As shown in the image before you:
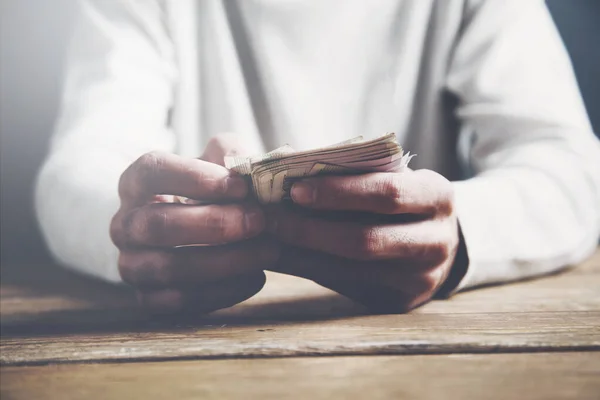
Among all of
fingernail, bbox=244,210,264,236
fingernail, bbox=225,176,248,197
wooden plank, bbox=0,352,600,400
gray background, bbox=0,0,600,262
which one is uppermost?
gray background, bbox=0,0,600,262

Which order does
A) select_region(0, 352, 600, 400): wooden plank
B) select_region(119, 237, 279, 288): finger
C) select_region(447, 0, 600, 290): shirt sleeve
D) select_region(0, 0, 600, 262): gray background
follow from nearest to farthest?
select_region(0, 352, 600, 400): wooden plank → select_region(119, 237, 279, 288): finger → select_region(447, 0, 600, 290): shirt sleeve → select_region(0, 0, 600, 262): gray background

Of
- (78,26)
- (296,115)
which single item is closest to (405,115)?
(296,115)

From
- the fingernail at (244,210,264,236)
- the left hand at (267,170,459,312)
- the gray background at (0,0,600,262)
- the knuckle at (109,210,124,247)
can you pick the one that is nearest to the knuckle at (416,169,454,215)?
the left hand at (267,170,459,312)

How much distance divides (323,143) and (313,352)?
442mm

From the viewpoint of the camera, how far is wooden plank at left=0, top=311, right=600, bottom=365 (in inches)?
10.3

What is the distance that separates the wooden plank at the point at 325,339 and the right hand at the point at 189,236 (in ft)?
0.10

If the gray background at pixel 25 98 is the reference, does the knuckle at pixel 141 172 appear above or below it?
below

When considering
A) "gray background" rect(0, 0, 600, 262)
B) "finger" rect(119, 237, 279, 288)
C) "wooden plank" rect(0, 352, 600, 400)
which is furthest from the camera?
"gray background" rect(0, 0, 600, 262)

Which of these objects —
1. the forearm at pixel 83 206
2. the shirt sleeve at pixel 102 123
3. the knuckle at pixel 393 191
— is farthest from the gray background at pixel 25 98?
the knuckle at pixel 393 191

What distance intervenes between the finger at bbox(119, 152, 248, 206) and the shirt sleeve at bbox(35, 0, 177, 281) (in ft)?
0.42

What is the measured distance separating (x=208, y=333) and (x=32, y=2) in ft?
2.57

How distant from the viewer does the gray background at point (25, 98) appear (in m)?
0.78

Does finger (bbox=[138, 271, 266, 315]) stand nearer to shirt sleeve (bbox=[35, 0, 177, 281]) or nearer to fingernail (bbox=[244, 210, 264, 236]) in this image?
fingernail (bbox=[244, 210, 264, 236])

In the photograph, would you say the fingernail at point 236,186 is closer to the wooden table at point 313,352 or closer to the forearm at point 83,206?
the wooden table at point 313,352
